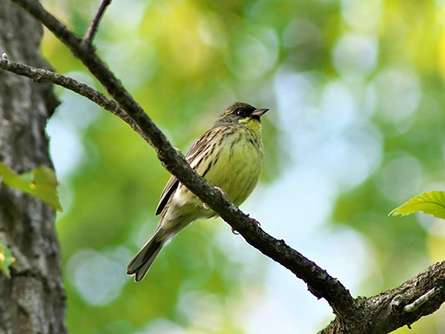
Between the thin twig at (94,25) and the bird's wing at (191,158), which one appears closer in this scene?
the thin twig at (94,25)

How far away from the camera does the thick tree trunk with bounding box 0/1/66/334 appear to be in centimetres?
453

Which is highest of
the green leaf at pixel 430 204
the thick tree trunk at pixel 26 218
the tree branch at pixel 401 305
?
the thick tree trunk at pixel 26 218

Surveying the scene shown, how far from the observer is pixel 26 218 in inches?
189

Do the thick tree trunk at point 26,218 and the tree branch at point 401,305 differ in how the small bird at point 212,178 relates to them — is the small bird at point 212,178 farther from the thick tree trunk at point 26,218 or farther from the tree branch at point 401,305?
the tree branch at point 401,305

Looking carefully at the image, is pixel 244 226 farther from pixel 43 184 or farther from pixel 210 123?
pixel 210 123

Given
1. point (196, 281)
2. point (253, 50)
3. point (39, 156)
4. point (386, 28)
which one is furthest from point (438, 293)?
point (253, 50)

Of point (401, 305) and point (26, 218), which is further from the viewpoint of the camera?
point (26, 218)

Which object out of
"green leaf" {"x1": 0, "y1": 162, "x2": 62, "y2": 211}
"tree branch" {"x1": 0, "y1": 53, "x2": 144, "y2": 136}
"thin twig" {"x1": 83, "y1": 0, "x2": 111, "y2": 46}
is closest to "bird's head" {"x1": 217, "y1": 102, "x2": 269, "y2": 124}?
"green leaf" {"x1": 0, "y1": 162, "x2": 62, "y2": 211}

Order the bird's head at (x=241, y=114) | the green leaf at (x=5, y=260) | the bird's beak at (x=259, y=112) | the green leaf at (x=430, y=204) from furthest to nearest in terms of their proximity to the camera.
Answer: the bird's beak at (x=259, y=112) → the bird's head at (x=241, y=114) → the green leaf at (x=5, y=260) → the green leaf at (x=430, y=204)

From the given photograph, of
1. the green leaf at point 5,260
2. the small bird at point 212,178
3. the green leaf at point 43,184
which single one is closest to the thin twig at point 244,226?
the green leaf at point 43,184

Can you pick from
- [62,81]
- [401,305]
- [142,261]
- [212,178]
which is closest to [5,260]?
[62,81]

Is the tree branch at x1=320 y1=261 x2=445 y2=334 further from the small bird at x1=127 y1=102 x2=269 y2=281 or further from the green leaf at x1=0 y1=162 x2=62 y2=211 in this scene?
the small bird at x1=127 y1=102 x2=269 y2=281

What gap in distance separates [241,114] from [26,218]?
9.01 ft

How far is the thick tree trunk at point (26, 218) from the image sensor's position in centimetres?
453
